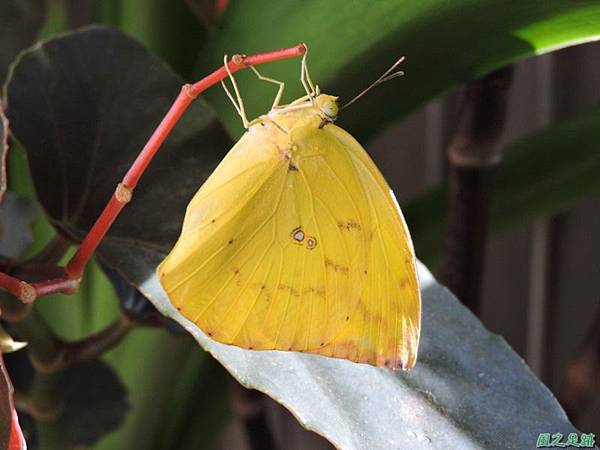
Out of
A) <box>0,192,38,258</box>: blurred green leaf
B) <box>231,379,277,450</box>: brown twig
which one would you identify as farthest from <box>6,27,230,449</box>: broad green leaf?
<box>231,379,277,450</box>: brown twig

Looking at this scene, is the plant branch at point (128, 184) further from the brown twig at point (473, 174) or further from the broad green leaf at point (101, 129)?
the brown twig at point (473, 174)

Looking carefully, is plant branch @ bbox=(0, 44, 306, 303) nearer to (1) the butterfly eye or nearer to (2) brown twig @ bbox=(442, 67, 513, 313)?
(1) the butterfly eye

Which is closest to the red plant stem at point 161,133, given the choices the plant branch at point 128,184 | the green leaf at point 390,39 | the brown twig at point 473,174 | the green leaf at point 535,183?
the plant branch at point 128,184

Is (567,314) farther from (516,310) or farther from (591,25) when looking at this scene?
(591,25)

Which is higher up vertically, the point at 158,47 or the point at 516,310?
the point at 158,47

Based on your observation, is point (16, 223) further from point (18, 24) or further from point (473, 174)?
point (473, 174)

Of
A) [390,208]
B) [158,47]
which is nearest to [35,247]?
[158,47]
